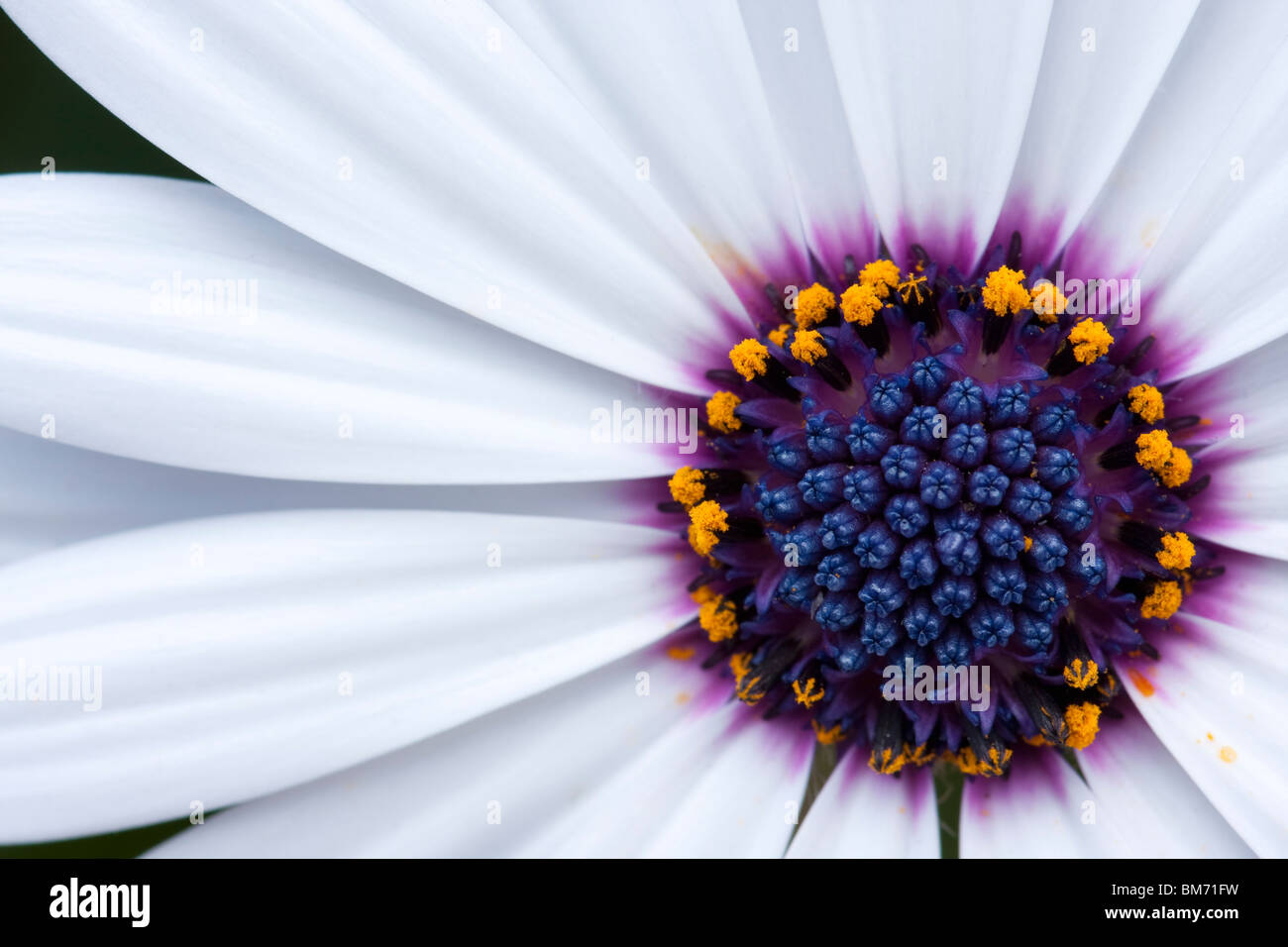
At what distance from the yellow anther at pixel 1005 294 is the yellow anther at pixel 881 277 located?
0.12 m

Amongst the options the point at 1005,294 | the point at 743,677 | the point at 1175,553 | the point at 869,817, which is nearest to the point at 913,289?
the point at 1005,294

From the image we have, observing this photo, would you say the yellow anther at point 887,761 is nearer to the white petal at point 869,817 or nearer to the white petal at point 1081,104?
the white petal at point 869,817

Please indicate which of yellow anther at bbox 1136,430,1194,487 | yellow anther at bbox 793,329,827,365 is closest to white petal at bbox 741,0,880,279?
yellow anther at bbox 793,329,827,365

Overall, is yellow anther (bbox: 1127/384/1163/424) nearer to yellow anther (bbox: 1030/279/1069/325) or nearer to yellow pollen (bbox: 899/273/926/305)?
yellow anther (bbox: 1030/279/1069/325)

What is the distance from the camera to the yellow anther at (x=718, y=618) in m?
1.78

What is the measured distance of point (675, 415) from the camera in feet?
5.87

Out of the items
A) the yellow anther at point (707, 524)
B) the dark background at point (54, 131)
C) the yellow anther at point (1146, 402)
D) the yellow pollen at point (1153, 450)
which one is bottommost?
the yellow anther at point (707, 524)

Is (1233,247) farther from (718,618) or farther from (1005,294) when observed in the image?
(718,618)

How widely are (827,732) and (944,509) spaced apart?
16.1 inches

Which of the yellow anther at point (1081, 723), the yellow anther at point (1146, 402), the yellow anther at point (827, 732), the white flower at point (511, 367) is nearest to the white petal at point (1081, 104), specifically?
the white flower at point (511, 367)

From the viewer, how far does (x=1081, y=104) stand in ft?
5.23

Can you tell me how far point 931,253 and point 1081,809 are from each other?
0.82m

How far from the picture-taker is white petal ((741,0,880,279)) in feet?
5.36
